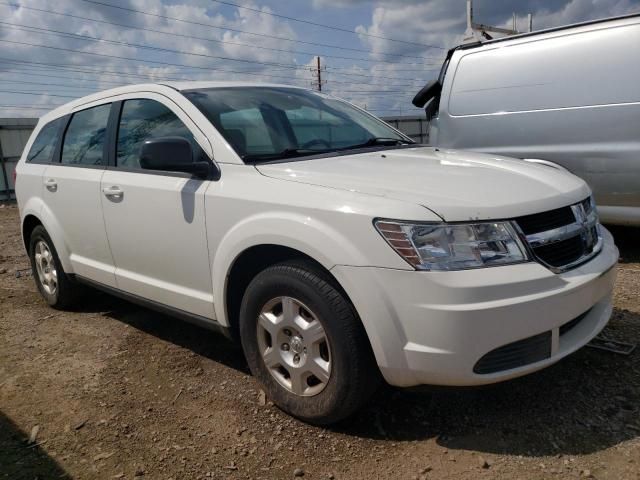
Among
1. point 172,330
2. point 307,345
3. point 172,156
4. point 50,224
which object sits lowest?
point 172,330

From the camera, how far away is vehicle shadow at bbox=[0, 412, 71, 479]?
2.55 m

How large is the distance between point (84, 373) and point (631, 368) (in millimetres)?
3175

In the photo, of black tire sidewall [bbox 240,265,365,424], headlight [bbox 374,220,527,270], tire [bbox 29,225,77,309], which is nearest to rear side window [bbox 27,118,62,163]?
tire [bbox 29,225,77,309]

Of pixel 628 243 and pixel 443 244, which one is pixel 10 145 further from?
pixel 443 244

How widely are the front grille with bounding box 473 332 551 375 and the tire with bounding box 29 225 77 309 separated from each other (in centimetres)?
336

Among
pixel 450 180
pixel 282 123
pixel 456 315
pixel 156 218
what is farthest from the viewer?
pixel 282 123

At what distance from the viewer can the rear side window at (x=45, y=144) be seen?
4.64 m

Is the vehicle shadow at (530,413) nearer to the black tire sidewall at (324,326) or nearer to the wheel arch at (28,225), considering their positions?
the black tire sidewall at (324,326)

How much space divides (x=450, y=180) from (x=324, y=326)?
87 centimetres

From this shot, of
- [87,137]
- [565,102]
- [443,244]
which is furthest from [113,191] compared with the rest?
[565,102]

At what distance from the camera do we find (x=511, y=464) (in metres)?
2.41

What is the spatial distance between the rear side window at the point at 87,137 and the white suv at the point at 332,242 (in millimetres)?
43

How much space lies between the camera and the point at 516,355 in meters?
2.39

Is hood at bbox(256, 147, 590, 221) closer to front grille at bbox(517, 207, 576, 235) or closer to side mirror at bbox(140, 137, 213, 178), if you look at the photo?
front grille at bbox(517, 207, 576, 235)
